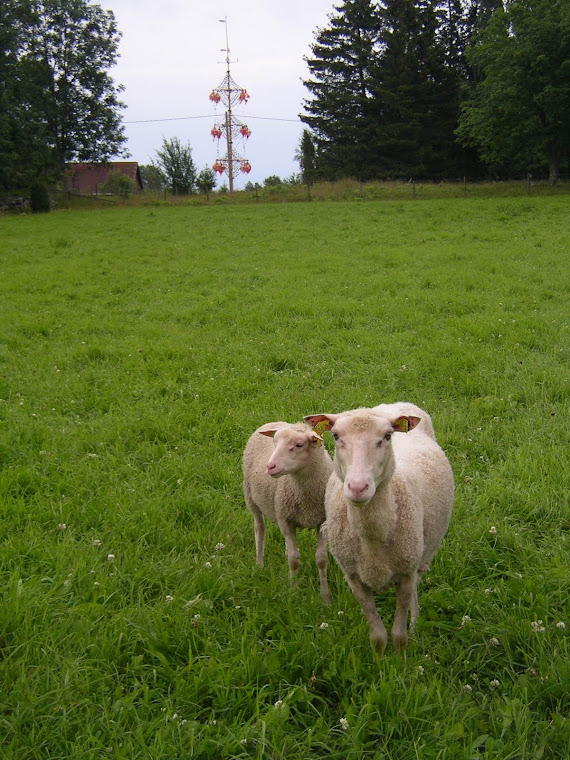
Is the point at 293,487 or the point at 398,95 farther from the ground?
the point at 398,95

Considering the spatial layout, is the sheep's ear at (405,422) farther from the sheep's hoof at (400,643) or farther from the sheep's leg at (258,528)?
the sheep's leg at (258,528)

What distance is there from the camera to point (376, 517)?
2604mm

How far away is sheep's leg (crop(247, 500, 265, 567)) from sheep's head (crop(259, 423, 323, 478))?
656mm

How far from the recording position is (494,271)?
11.7 meters

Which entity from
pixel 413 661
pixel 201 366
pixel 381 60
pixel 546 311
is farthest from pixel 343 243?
pixel 381 60

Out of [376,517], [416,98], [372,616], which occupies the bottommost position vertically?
[372,616]

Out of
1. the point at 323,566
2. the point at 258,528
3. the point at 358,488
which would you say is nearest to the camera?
the point at 358,488

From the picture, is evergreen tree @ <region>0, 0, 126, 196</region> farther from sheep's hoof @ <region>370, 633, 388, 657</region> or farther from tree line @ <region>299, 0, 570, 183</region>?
sheep's hoof @ <region>370, 633, 388, 657</region>

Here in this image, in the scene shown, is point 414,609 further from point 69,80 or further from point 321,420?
point 69,80

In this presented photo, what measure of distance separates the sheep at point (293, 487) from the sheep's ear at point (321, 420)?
38cm

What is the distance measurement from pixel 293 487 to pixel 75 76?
49843mm

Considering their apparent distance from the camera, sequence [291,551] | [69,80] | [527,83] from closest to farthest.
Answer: [291,551] < [527,83] < [69,80]

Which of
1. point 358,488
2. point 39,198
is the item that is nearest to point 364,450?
point 358,488

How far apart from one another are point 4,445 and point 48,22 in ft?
163
